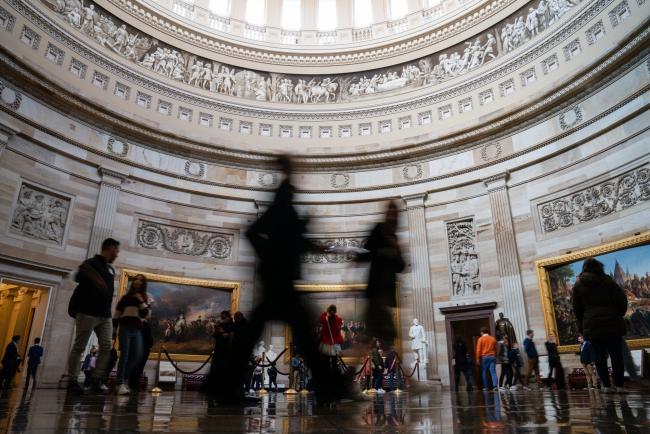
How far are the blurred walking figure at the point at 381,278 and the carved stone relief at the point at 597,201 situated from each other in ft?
35.3

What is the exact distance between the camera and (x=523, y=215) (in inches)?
611

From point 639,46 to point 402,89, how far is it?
913 centimetres

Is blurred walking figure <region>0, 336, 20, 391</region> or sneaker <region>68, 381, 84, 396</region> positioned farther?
blurred walking figure <region>0, 336, 20, 391</region>

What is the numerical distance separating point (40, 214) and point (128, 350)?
988cm

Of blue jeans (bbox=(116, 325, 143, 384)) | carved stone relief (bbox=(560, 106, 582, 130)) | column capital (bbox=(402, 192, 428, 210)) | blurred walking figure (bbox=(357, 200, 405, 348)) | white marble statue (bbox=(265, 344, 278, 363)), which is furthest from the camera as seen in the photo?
column capital (bbox=(402, 192, 428, 210))

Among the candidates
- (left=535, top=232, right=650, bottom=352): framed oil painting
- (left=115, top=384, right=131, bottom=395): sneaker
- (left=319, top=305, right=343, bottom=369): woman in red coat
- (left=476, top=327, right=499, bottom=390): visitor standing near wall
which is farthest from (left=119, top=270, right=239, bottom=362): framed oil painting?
(left=319, top=305, right=343, bottom=369): woman in red coat

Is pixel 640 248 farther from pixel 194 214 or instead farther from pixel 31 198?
pixel 31 198

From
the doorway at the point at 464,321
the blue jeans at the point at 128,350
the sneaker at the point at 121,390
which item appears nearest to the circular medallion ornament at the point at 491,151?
the doorway at the point at 464,321

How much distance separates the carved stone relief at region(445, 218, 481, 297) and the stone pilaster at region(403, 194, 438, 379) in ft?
2.93

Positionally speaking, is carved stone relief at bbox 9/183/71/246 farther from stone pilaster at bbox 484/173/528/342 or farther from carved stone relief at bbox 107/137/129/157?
stone pilaster at bbox 484/173/528/342

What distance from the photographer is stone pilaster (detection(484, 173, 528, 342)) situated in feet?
47.9

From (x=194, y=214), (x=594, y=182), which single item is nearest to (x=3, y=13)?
(x=194, y=214)

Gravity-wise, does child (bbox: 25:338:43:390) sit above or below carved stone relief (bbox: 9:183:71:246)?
below

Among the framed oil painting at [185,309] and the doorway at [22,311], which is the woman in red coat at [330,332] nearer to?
the framed oil painting at [185,309]
